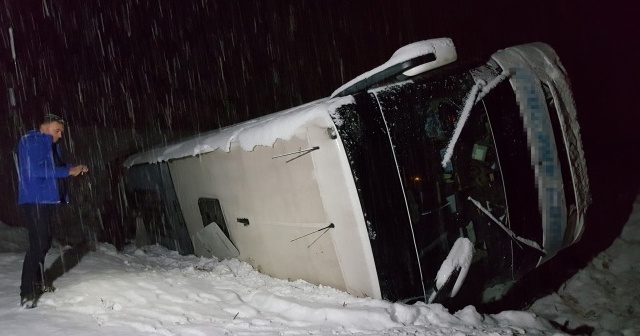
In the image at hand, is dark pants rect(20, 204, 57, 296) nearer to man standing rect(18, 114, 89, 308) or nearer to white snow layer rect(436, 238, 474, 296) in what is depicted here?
man standing rect(18, 114, 89, 308)

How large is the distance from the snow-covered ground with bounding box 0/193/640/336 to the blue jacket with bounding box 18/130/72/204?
1.01m

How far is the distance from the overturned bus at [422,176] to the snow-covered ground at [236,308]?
8.3 inches

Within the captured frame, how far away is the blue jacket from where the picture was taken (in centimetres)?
361

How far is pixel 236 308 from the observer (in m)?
3.70

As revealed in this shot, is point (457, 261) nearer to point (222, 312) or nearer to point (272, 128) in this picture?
point (272, 128)

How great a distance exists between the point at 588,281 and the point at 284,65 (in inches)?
571

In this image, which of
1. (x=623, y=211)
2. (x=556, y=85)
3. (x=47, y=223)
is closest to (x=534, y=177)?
(x=556, y=85)

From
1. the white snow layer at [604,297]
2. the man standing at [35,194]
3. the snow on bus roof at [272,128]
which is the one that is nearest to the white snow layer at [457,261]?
the snow on bus roof at [272,128]

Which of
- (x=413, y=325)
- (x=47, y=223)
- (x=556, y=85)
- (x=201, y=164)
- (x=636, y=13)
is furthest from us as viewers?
(x=636, y=13)

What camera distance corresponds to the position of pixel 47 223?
371 cm

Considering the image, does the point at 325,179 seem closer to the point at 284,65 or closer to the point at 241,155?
the point at 241,155

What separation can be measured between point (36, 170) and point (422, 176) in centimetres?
354

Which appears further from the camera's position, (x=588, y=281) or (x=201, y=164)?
(x=588, y=281)

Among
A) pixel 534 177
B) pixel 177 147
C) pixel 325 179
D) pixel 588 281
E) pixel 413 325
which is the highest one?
pixel 177 147
